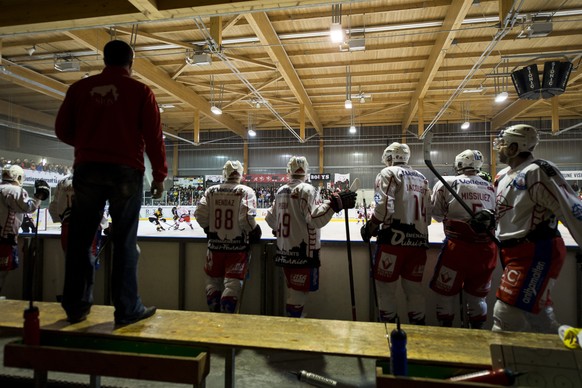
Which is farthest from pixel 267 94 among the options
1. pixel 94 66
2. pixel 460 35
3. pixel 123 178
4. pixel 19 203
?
pixel 123 178

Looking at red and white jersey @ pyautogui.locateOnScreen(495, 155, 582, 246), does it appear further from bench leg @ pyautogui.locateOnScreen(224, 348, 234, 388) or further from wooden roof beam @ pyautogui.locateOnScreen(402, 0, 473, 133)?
wooden roof beam @ pyautogui.locateOnScreen(402, 0, 473, 133)

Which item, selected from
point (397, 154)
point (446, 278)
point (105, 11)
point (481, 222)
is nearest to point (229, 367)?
point (481, 222)

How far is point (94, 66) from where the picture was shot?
27.7 ft

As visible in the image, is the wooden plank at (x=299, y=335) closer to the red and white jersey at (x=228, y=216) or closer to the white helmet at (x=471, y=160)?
the red and white jersey at (x=228, y=216)

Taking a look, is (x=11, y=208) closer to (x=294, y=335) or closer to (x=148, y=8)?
(x=148, y=8)

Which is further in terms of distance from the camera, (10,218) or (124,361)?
(10,218)

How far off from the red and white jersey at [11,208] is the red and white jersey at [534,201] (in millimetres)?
4169

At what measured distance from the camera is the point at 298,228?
266cm

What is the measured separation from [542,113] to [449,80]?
7.18 metres

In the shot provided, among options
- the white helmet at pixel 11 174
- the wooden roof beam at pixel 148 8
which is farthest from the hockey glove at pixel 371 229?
the white helmet at pixel 11 174

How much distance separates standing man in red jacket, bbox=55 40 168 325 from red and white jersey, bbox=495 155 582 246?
1.90 m

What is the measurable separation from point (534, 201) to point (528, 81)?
16.4 ft

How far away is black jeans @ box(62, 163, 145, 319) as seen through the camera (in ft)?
4.91

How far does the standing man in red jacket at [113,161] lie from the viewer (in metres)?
1.49
